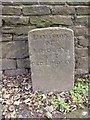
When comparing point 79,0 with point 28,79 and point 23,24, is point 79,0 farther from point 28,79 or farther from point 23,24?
point 28,79

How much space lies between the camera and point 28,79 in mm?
3693

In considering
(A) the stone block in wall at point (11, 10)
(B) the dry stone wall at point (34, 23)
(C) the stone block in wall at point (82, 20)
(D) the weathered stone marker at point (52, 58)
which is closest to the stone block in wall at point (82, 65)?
(B) the dry stone wall at point (34, 23)

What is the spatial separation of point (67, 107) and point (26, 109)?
1.51 ft

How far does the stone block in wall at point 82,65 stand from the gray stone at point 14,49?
69 centimetres

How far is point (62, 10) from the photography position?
11.3ft

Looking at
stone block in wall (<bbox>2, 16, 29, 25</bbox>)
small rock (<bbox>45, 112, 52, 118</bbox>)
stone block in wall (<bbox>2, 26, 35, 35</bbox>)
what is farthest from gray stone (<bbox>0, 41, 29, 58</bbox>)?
small rock (<bbox>45, 112, 52, 118</bbox>)

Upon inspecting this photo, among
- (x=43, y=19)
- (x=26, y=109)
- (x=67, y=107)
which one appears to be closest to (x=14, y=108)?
(x=26, y=109)

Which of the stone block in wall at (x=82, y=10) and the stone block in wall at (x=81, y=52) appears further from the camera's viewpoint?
the stone block in wall at (x=81, y=52)

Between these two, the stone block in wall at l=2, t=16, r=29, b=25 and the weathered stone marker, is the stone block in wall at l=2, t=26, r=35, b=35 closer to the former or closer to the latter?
the stone block in wall at l=2, t=16, r=29, b=25

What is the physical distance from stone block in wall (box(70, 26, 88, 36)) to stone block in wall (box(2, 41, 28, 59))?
0.64m

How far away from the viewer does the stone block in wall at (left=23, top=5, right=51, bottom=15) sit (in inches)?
135

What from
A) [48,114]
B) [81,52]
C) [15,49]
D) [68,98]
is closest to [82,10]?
[81,52]

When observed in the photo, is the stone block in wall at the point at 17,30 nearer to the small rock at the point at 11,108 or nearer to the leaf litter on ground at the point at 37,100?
the leaf litter on ground at the point at 37,100

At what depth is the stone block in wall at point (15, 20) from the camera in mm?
3467
